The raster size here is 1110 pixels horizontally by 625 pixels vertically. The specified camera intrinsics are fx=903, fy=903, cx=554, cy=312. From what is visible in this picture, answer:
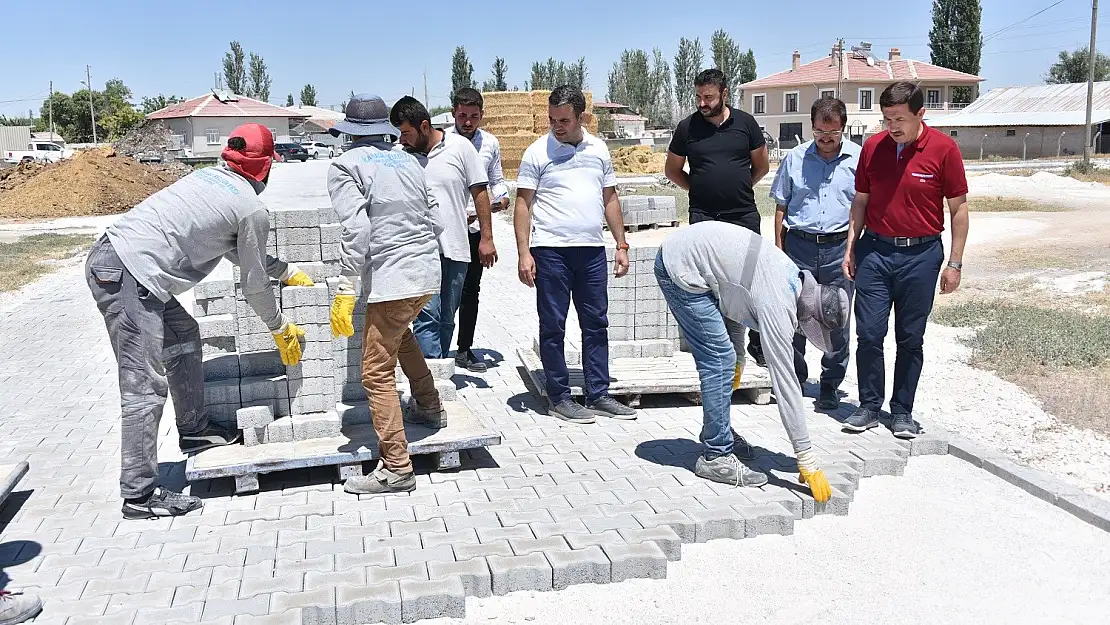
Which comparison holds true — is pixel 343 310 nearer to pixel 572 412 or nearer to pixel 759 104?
pixel 572 412

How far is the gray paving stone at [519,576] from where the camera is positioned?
143 inches

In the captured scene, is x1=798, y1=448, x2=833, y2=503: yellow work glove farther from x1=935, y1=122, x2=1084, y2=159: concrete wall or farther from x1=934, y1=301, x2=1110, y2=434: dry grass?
x1=935, y1=122, x2=1084, y2=159: concrete wall

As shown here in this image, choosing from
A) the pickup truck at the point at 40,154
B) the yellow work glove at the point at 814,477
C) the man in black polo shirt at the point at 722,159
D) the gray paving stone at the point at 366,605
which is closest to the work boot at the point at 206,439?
the gray paving stone at the point at 366,605

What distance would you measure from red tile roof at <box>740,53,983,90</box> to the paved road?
190 ft

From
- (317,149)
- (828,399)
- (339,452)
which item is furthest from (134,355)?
(317,149)

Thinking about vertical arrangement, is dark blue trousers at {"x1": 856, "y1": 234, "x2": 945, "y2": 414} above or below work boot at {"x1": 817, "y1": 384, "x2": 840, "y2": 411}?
above

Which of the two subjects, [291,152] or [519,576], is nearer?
[519,576]

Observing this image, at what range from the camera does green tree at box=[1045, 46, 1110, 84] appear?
241 ft

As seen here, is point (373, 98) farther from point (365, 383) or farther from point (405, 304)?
point (365, 383)

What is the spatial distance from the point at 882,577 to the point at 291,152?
162 ft

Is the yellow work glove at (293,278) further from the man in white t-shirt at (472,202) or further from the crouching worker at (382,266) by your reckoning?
the man in white t-shirt at (472,202)

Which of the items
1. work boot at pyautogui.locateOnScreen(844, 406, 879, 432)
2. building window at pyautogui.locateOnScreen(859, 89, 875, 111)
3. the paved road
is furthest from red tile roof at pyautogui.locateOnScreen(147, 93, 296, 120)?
work boot at pyautogui.locateOnScreen(844, 406, 879, 432)

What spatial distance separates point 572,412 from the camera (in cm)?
573

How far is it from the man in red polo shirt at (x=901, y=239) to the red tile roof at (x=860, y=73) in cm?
5698
